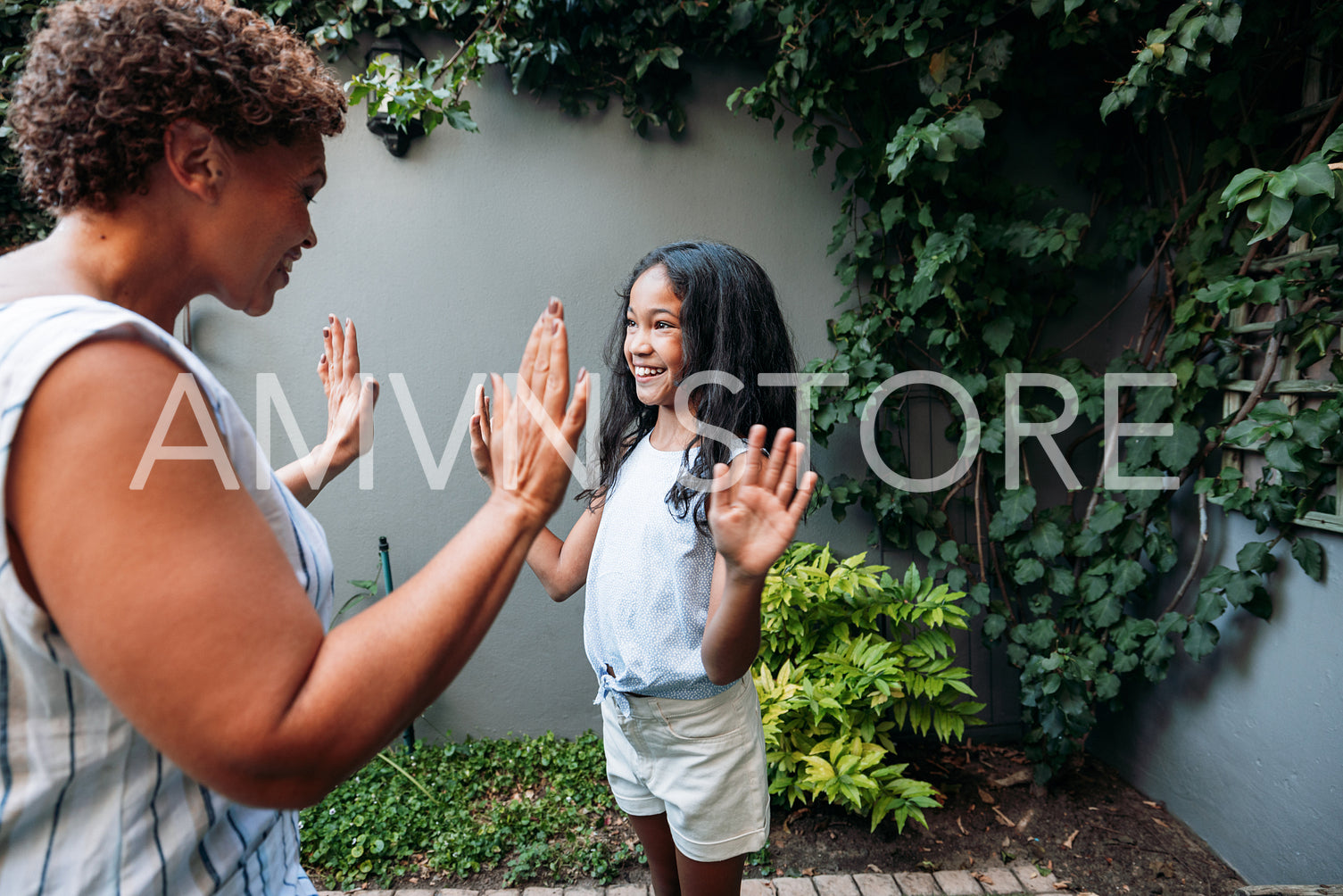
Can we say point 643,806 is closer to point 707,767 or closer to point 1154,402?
point 707,767

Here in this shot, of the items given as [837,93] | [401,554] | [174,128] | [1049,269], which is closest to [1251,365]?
[1049,269]

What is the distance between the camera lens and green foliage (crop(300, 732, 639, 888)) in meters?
2.58

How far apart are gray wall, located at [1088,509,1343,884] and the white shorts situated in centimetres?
186

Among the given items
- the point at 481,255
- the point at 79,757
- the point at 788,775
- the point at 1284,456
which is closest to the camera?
the point at 79,757

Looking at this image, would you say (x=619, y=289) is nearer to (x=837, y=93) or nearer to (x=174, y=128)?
(x=837, y=93)

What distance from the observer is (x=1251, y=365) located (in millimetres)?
2488

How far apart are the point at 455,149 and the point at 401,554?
179cm

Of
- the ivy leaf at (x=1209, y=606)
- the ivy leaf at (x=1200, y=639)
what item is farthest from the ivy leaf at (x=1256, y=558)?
the ivy leaf at (x=1200, y=639)

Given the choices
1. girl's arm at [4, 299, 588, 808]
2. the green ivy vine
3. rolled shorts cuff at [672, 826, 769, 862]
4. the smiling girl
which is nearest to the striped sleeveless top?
girl's arm at [4, 299, 588, 808]

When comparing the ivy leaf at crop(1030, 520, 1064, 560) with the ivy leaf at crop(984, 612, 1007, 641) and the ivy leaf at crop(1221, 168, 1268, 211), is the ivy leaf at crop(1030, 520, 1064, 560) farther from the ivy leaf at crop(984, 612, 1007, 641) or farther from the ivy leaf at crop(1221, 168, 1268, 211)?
the ivy leaf at crop(1221, 168, 1268, 211)

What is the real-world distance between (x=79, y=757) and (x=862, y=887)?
246 cm

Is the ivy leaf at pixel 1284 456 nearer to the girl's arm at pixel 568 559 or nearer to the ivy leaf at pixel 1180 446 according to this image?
the ivy leaf at pixel 1180 446

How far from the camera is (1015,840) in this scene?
2.69m

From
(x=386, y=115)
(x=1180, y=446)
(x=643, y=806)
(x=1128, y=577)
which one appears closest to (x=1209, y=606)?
(x=1128, y=577)
